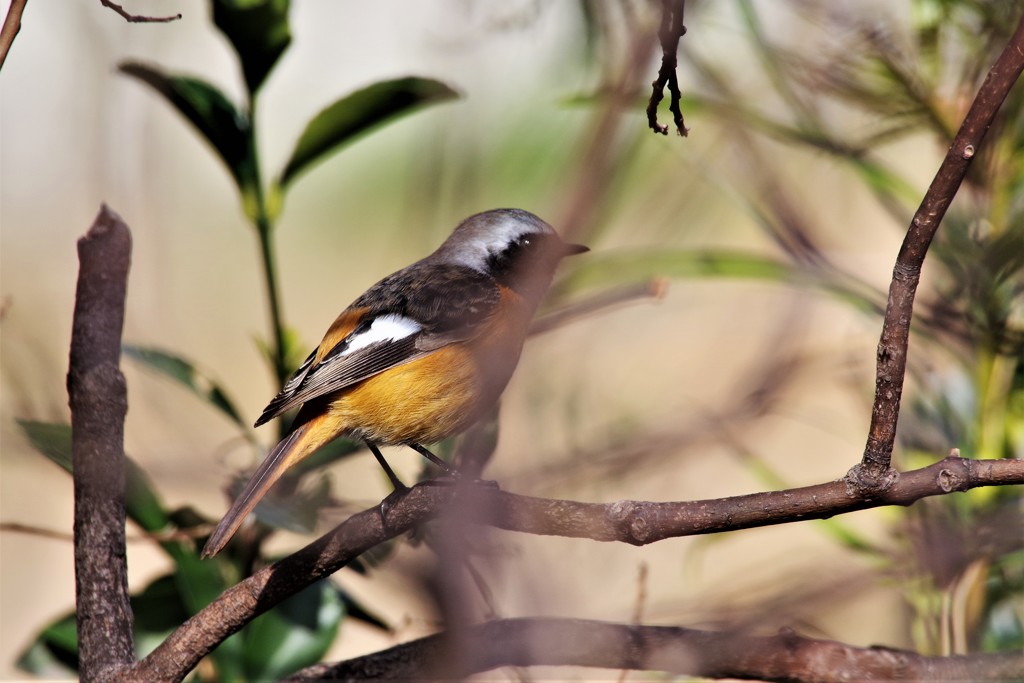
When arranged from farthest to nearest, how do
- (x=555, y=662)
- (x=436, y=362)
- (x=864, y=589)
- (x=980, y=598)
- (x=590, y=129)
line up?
(x=436, y=362)
(x=980, y=598)
(x=555, y=662)
(x=864, y=589)
(x=590, y=129)

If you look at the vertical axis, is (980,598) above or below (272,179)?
below

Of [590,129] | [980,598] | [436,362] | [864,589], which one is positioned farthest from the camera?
[436,362]

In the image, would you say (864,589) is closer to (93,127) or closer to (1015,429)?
(93,127)

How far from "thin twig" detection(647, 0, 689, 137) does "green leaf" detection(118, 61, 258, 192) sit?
1.50 m

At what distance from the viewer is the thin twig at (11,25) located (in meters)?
1.77

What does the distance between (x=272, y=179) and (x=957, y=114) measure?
1896 millimetres

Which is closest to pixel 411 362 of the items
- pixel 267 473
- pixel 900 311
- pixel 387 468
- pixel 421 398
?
pixel 421 398

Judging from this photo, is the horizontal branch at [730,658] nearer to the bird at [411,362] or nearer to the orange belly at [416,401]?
the bird at [411,362]

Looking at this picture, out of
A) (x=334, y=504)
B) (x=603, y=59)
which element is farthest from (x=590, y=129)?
(x=334, y=504)

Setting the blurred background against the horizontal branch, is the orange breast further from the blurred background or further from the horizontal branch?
the horizontal branch

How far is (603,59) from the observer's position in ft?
4.22

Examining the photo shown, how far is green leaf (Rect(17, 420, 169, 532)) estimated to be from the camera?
2.19 meters

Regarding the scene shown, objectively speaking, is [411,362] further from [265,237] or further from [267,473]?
[267,473]

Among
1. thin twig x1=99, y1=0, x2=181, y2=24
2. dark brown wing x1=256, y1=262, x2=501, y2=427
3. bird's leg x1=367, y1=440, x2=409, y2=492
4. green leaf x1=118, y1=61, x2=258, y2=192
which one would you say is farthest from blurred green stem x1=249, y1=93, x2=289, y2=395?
thin twig x1=99, y1=0, x2=181, y2=24
